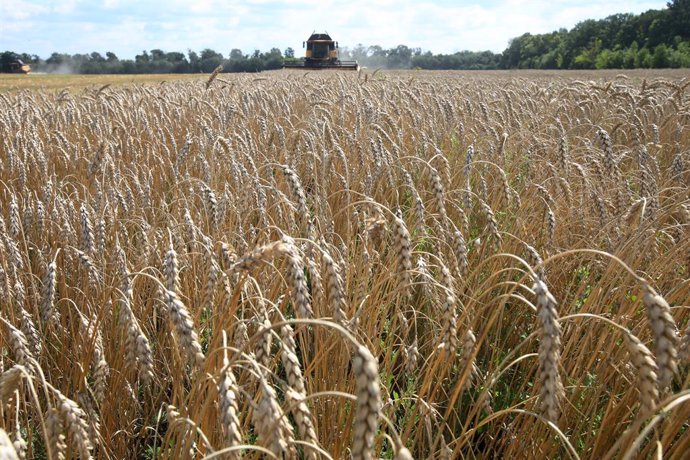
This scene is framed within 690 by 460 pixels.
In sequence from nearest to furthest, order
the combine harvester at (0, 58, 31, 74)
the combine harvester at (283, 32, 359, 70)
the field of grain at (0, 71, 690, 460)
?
1. the field of grain at (0, 71, 690, 460)
2. the combine harvester at (283, 32, 359, 70)
3. the combine harvester at (0, 58, 31, 74)

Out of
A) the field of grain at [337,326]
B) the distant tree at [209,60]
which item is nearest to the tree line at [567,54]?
the distant tree at [209,60]

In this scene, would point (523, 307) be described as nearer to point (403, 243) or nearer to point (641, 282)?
point (403, 243)

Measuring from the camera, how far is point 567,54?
47.2 meters

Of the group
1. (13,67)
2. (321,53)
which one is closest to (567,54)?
(321,53)

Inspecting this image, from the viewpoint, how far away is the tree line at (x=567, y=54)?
3847 centimetres

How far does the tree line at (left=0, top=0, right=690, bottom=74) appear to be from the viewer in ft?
126

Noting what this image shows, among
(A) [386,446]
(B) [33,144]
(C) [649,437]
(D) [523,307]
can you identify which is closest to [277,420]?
(A) [386,446]

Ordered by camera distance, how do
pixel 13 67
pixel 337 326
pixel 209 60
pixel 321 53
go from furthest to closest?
pixel 209 60 < pixel 13 67 < pixel 321 53 < pixel 337 326

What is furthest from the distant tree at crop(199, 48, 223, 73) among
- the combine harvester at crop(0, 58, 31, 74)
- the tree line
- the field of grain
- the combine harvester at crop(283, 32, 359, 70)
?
the field of grain

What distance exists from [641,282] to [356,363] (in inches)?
22.4

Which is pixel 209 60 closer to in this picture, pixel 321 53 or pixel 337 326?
pixel 321 53

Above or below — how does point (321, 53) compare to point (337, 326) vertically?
above

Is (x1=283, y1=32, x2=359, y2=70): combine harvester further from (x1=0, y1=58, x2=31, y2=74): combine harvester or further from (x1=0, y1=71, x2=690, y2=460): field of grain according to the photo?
(x1=0, y1=71, x2=690, y2=460): field of grain

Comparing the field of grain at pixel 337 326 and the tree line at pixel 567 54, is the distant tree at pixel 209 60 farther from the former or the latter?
the field of grain at pixel 337 326
